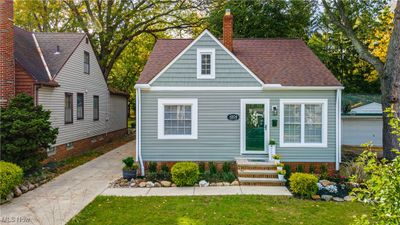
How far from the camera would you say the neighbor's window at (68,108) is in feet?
48.3

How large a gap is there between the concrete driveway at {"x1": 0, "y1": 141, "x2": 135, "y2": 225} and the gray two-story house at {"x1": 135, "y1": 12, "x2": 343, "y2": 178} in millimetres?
1959

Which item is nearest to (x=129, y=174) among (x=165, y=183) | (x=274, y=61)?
(x=165, y=183)

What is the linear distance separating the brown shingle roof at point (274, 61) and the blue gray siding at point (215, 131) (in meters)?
0.56

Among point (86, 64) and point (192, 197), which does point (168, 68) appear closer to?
point (192, 197)

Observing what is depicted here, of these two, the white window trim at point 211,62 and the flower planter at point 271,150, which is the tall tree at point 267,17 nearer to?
the white window trim at point 211,62

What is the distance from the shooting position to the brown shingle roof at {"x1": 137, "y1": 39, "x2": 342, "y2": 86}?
448 inches

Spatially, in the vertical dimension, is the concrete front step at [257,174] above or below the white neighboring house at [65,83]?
below

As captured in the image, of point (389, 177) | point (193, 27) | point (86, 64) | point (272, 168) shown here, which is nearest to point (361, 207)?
point (272, 168)

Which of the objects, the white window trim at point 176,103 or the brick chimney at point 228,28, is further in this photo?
the brick chimney at point 228,28

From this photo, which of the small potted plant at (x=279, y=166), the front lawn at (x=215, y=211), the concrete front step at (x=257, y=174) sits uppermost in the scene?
the small potted plant at (x=279, y=166)

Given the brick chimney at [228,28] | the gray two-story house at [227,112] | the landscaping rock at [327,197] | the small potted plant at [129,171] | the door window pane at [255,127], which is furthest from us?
the brick chimney at [228,28]

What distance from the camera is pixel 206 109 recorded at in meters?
11.2

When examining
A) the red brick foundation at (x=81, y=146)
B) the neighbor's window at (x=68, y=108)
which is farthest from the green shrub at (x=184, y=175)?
the neighbor's window at (x=68, y=108)

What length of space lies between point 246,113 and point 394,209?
826 cm
